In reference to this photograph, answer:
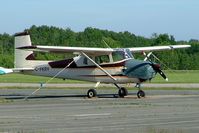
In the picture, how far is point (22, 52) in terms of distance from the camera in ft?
120

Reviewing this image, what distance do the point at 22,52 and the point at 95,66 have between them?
4889 millimetres

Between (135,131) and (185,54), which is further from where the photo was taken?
(185,54)

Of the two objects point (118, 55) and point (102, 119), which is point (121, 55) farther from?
point (102, 119)

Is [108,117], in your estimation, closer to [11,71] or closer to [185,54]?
[11,71]

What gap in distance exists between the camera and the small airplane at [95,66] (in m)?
32.3

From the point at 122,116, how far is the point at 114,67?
1314 centimetres

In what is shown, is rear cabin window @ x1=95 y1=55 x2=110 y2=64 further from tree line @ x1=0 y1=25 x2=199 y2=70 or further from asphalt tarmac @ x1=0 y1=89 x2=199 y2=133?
tree line @ x1=0 y1=25 x2=199 y2=70

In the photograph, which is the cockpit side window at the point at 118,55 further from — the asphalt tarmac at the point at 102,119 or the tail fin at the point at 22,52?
the asphalt tarmac at the point at 102,119

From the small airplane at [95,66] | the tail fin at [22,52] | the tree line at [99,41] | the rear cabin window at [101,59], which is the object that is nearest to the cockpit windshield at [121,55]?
the small airplane at [95,66]

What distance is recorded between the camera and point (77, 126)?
1698cm

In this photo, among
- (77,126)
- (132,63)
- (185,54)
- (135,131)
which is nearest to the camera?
(135,131)

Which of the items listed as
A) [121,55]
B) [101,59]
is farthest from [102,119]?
[101,59]

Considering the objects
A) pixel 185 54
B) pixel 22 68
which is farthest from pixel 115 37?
pixel 22 68

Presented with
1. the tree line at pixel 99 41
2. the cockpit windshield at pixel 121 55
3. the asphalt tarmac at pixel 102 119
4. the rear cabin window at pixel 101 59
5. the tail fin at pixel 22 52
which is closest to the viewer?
the asphalt tarmac at pixel 102 119
